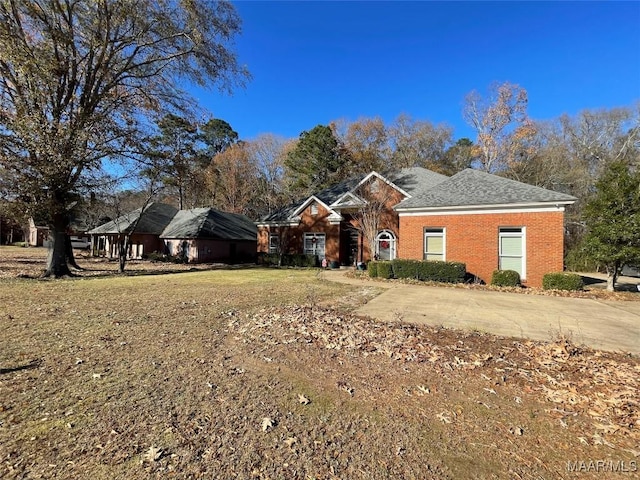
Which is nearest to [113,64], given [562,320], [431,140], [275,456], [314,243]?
[314,243]

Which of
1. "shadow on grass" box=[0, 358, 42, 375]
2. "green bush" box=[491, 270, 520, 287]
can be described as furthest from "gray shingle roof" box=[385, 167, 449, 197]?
"shadow on grass" box=[0, 358, 42, 375]

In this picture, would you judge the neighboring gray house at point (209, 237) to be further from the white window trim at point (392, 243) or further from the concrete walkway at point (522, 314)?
the concrete walkway at point (522, 314)

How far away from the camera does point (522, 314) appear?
25.7ft

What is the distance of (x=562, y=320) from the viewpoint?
7207mm

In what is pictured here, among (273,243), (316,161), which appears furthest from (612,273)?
(316,161)

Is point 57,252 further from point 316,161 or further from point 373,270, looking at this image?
point 316,161

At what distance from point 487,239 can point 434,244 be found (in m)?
2.35

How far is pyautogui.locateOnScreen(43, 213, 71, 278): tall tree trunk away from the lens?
15.8 meters

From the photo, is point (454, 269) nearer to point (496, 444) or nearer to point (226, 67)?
point (496, 444)

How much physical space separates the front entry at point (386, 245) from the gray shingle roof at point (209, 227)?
1486 cm

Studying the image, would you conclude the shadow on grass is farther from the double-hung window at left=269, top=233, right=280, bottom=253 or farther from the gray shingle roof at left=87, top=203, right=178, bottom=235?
the gray shingle roof at left=87, top=203, right=178, bottom=235

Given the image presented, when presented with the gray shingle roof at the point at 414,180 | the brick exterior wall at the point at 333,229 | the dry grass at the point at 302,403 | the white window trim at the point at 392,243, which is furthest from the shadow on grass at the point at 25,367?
the gray shingle roof at the point at 414,180

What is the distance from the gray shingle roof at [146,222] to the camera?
1227 inches

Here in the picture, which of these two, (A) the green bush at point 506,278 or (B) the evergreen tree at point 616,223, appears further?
(A) the green bush at point 506,278
